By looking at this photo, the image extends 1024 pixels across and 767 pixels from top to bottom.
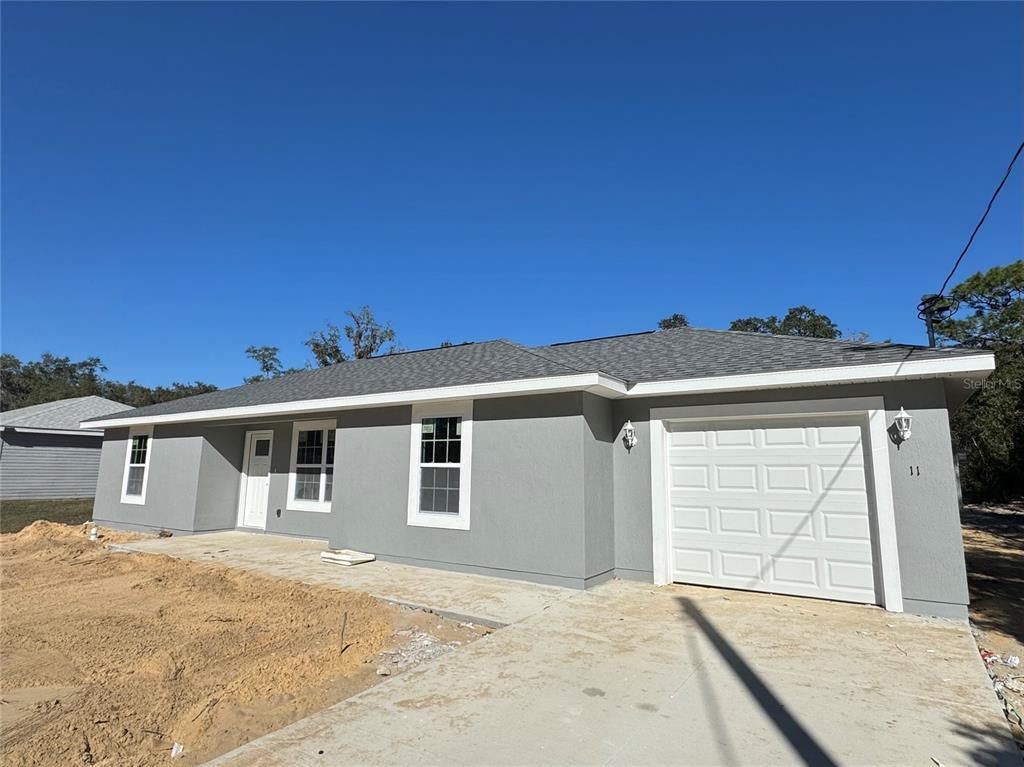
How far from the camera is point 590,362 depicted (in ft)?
29.7

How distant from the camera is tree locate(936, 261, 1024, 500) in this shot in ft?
56.3

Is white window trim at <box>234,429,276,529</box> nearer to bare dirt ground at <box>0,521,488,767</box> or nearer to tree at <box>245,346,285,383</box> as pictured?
bare dirt ground at <box>0,521,488,767</box>

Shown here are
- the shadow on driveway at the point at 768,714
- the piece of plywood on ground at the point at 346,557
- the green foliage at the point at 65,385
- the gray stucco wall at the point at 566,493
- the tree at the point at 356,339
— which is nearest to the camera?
the shadow on driveway at the point at 768,714

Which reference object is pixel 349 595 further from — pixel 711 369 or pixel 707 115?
pixel 707 115

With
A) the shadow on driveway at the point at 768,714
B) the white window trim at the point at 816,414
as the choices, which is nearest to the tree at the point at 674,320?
the white window trim at the point at 816,414

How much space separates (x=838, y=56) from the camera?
340 inches

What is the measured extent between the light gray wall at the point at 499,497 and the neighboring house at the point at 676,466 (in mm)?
24

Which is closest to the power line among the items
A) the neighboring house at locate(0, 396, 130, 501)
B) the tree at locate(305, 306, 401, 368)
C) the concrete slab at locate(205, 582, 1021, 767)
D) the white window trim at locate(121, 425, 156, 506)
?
the concrete slab at locate(205, 582, 1021, 767)

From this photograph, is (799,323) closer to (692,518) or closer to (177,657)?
(692,518)

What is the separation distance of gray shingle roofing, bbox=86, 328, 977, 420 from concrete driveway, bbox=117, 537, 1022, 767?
3.13 meters

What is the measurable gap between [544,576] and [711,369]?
3743mm

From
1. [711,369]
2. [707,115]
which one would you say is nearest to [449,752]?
[711,369]

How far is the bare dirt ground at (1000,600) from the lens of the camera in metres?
4.05

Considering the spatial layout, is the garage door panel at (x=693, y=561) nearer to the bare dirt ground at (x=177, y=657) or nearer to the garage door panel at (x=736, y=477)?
the garage door panel at (x=736, y=477)
